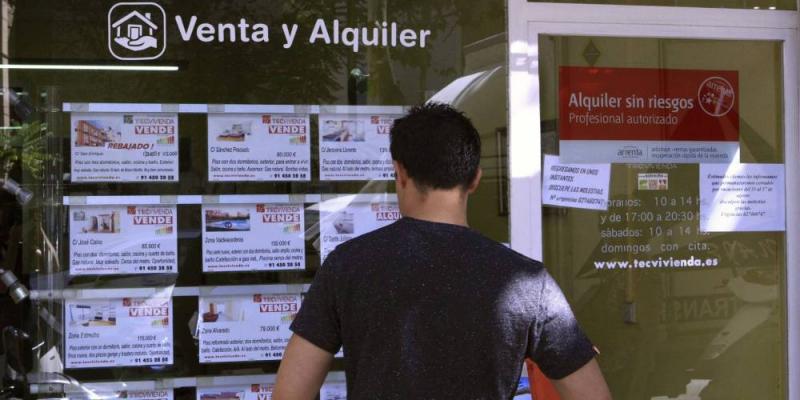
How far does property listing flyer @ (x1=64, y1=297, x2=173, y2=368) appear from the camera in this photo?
404 centimetres

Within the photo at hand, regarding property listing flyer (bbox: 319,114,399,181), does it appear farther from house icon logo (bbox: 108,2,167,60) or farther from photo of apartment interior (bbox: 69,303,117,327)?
photo of apartment interior (bbox: 69,303,117,327)

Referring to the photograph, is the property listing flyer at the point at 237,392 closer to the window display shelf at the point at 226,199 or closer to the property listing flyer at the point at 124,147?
the window display shelf at the point at 226,199

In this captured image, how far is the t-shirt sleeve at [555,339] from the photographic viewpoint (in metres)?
2.14

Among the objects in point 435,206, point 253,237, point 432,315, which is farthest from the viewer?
point 253,237

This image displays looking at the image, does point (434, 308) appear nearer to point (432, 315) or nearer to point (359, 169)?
point (432, 315)

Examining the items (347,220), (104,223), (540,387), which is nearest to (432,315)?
(540,387)

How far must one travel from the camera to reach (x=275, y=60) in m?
4.16

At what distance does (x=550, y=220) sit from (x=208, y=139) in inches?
64.0

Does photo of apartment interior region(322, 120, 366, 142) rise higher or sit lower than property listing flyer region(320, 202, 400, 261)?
higher

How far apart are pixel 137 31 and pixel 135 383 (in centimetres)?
156

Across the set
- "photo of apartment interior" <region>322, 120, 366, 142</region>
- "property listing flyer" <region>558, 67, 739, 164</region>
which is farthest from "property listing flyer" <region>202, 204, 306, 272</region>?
"property listing flyer" <region>558, 67, 739, 164</region>

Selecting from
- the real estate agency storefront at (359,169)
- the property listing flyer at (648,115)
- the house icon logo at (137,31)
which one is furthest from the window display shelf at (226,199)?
the property listing flyer at (648,115)

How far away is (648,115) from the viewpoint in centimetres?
447

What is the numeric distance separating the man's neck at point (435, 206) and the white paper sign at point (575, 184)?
2.22 meters
